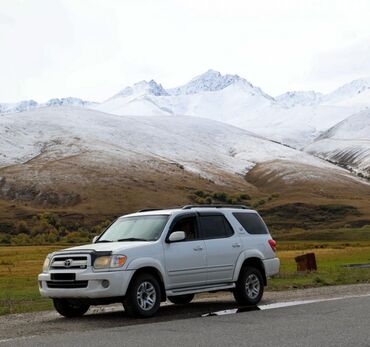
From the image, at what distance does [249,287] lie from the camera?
17.4 m

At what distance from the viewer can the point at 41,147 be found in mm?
177875

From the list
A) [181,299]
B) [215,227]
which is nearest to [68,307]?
[181,299]

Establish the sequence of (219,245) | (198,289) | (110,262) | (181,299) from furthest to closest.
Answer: (181,299)
(219,245)
(198,289)
(110,262)

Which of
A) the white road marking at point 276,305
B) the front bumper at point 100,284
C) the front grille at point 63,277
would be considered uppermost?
the front grille at point 63,277

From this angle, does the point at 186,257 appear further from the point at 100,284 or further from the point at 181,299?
the point at 181,299

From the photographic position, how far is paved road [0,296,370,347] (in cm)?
1127

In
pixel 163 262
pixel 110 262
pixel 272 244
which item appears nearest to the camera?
pixel 110 262

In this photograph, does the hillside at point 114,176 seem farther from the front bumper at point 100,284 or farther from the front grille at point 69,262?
the front bumper at point 100,284

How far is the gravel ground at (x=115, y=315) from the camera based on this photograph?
45.3 ft

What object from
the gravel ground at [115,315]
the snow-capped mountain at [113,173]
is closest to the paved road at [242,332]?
the gravel ground at [115,315]

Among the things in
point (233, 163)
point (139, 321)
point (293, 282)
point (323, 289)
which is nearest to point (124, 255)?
point (139, 321)

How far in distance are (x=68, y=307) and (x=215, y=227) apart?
3.92 meters

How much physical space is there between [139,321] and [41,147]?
6587 inches

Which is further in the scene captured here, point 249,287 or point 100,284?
point 249,287
